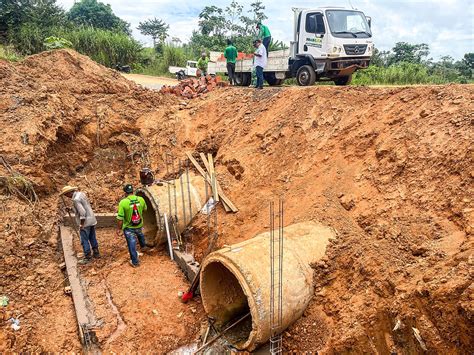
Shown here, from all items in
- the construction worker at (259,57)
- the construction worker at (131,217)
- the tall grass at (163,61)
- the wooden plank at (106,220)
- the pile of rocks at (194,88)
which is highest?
the tall grass at (163,61)

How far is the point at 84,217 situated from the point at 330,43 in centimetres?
788

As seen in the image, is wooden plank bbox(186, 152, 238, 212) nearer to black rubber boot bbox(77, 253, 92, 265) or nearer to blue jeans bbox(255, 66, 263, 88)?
black rubber boot bbox(77, 253, 92, 265)

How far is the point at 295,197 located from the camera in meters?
6.93

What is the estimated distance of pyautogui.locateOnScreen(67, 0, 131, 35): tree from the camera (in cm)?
3603

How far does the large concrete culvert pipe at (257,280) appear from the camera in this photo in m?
4.59

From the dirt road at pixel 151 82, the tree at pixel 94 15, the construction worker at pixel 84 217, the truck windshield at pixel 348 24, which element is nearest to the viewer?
the construction worker at pixel 84 217

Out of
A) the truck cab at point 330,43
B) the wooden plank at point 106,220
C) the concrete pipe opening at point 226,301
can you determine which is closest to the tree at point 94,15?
the truck cab at point 330,43

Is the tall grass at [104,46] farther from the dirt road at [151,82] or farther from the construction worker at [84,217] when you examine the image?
the construction worker at [84,217]

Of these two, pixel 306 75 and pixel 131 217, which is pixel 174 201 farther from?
pixel 306 75

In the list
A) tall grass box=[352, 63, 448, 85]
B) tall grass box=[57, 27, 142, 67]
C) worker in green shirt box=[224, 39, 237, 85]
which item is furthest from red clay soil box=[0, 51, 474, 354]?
tall grass box=[57, 27, 142, 67]

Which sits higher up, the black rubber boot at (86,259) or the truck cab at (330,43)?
the truck cab at (330,43)

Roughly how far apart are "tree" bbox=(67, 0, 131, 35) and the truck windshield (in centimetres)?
2970

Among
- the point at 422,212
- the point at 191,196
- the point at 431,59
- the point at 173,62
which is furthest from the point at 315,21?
the point at 431,59

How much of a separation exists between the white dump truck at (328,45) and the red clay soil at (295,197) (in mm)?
1885
